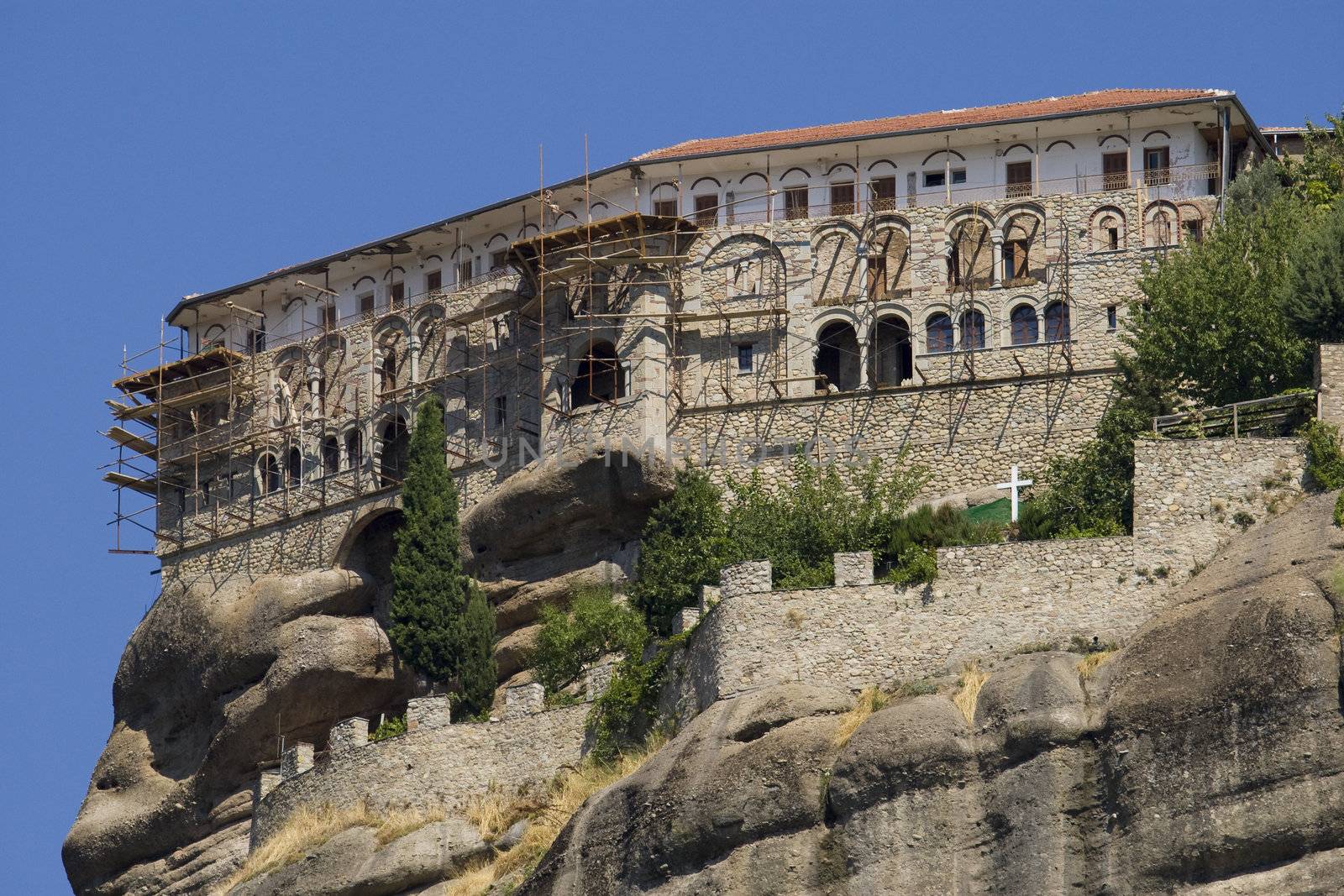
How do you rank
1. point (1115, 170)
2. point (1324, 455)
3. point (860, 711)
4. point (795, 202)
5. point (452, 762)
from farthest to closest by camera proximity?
1. point (795, 202)
2. point (1115, 170)
3. point (452, 762)
4. point (1324, 455)
5. point (860, 711)

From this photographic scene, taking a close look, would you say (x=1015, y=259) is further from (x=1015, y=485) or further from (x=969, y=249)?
(x=1015, y=485)

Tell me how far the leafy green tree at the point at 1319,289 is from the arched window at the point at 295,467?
25.3 metres

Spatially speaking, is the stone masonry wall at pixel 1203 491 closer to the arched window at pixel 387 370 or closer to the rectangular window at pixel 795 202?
the rectangular window at pixel 795 202

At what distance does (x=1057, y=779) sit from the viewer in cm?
4081

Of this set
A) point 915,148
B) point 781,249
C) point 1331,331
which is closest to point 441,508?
point 781,249

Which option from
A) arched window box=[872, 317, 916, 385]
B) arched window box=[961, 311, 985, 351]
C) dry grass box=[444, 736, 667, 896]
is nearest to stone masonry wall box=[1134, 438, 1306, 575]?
dry grass box=[444, 736, 667, 896]

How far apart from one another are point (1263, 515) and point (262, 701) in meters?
23.5

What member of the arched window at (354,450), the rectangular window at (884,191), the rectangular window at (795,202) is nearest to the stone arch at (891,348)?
the rectangular window at (884,191)

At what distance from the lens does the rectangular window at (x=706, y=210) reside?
6266cm

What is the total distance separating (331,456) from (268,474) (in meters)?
2.06

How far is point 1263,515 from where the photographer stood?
45750 millimetres

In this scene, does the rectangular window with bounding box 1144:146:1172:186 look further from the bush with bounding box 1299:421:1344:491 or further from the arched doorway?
the arched doorway

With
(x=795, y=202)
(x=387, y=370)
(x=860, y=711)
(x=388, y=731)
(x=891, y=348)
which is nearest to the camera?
(x=860, y=711)

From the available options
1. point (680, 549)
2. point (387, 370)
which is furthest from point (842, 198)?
point (387, 370)
